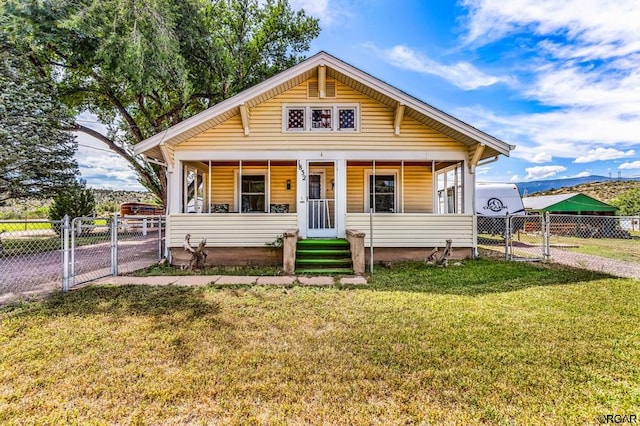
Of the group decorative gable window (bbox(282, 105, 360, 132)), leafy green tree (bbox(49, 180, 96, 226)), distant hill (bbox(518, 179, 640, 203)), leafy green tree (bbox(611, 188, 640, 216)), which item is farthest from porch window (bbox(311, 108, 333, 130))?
distant hill (bbox(518, 179, 640, 203))

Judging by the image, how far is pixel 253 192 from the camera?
34.7 feet

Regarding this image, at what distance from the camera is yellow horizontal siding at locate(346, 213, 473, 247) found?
864 centimetres

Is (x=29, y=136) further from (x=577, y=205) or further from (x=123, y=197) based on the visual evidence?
(x=577, y=205)

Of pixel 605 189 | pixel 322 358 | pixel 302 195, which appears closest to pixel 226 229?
pixel 302 195

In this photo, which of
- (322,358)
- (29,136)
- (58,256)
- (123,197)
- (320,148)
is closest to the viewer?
(322,358)

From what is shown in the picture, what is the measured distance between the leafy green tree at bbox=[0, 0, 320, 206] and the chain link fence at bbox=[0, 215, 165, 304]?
616 centimetres

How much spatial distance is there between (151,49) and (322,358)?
12.8m

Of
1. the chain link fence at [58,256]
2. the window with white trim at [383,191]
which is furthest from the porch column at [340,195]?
the chain link fence at [58,256]

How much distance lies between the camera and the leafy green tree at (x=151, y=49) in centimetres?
1088

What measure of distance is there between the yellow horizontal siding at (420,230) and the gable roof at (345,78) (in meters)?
2.24

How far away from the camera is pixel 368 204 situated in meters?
10.5

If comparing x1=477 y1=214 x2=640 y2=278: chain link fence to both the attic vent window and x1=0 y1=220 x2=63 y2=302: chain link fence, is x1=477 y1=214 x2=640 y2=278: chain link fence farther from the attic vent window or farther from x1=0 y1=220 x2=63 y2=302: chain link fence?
x1=0 y1=220 x2=63 y2=302: chain link fence

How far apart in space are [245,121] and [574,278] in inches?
336

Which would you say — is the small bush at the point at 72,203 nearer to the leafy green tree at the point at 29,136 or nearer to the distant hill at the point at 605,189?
the leafy green tree at the point at 29,136
